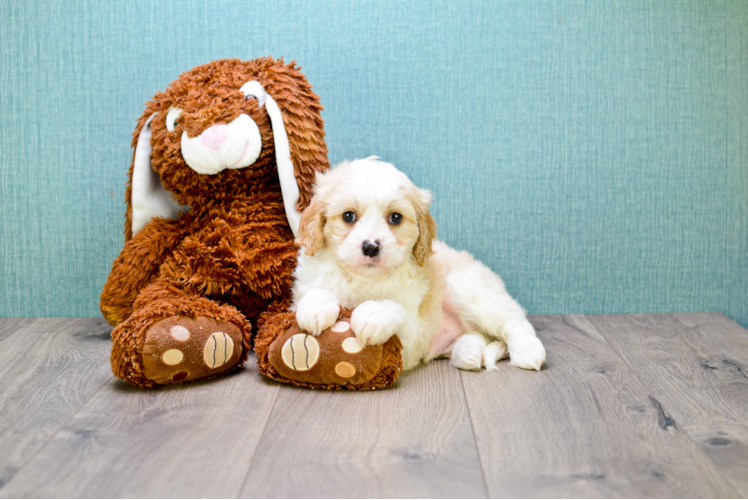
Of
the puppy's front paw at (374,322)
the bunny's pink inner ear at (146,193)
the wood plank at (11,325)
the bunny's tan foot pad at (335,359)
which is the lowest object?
the wood plank at (11,325)

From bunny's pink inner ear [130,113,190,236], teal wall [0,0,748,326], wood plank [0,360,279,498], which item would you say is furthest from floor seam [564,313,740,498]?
bunny's pink inner ear [130,113,190,236]

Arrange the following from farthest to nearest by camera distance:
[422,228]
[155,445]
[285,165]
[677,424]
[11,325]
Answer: [11,325] → [285,165] → [422,228] → [677,424] → [155,445]

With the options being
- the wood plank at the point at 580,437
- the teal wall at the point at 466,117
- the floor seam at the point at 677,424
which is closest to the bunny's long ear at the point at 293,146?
the teal wall at the point at 466,117

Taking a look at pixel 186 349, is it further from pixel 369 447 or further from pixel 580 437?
pixel 580 437

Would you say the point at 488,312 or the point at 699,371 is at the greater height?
the point at 488,312

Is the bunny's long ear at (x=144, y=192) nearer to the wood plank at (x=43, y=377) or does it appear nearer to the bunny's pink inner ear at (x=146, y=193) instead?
the bunny's pink inner ear at (x=146, y=193)

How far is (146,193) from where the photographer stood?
1.79 meters

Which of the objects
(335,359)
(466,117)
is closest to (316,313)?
(335,359)

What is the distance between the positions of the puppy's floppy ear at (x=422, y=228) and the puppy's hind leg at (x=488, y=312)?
9.2 inches

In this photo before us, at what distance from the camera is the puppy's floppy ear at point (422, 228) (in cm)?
153

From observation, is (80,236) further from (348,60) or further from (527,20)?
(527,20)

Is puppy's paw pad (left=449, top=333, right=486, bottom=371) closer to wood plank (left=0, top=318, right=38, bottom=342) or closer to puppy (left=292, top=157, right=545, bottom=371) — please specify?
Result: puppy (left=292, top=157, right=545, bottom=371)

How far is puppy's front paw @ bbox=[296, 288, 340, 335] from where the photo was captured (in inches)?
57.2

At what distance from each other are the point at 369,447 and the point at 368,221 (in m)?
0.53
